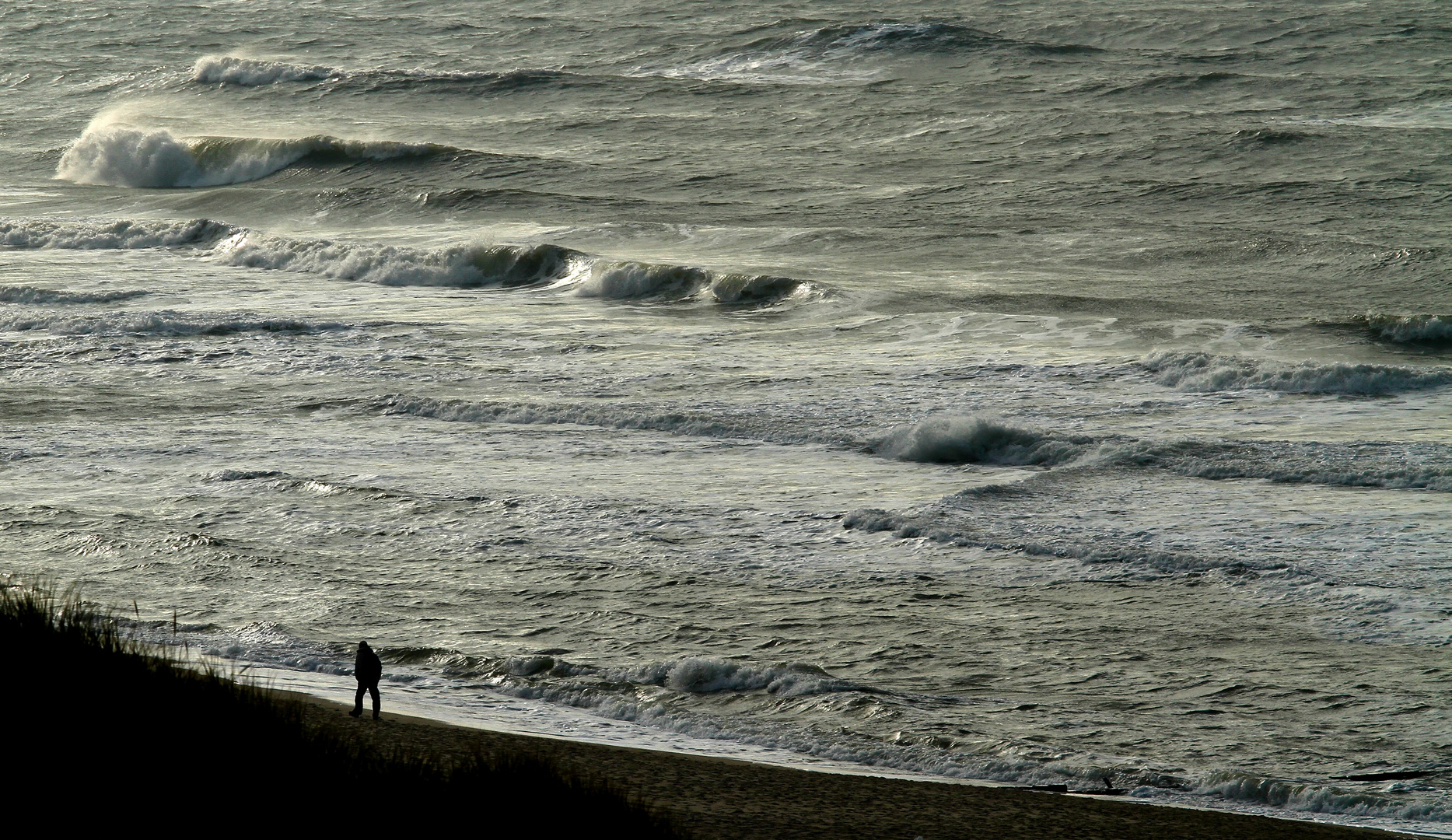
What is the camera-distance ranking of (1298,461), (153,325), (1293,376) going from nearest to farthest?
1. (1298,461)
2. (1293,376)
3. (153,325)

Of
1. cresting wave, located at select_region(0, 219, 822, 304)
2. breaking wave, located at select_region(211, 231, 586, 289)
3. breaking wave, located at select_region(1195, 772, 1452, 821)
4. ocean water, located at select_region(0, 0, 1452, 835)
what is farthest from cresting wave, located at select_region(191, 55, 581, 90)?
breaking wave, located at select_region(1195, 772, 1452, 821)

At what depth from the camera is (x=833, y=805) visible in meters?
7.34

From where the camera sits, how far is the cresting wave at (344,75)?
132ft

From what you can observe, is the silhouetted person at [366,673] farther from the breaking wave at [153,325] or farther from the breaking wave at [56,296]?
the breaking wave at [56,296]

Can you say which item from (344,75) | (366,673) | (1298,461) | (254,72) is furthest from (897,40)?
(366,673)

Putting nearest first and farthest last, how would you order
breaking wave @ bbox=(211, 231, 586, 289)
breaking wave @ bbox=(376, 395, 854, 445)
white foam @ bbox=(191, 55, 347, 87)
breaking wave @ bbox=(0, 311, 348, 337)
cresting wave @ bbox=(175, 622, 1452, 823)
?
1. cresting wave @ bbox=(175, 622, 1452, 823)
2. breaking wave @ bbox=(376, 395, 854, 445)
3. breaking wave @ bbox=(0, 311, 348, 337)
4. breaking wave @ bbox=(211, 231, 586, 289)
5. white foam @ bbox=(191, 55, 347, 87)

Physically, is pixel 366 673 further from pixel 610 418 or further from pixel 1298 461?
pixel 1298 461

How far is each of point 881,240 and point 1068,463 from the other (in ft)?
38.3

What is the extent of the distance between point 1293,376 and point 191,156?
86.7ft

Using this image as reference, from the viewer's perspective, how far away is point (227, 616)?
10.5 m

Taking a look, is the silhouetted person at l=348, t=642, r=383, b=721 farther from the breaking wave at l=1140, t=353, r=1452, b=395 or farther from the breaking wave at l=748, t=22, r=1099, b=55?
the breaking wave at l=748, t=22, r=1099, b=55

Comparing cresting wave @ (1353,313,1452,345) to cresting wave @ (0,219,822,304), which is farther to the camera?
cresting wave @ (0,219,822,304)

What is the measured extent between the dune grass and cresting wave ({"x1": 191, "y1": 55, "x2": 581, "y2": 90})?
3441 centimetres

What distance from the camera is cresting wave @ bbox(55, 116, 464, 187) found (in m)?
33.5
